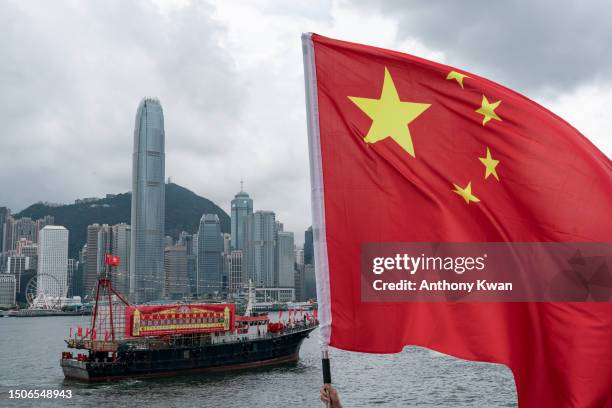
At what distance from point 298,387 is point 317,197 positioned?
46.7 meters

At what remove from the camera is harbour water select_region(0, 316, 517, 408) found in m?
45.2

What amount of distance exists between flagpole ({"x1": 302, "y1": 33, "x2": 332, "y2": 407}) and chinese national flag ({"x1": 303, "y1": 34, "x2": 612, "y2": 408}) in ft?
0.05

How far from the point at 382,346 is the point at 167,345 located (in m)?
53.3

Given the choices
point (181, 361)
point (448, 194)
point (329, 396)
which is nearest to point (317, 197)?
point (448, 194)

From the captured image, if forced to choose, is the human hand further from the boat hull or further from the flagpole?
the boat hull

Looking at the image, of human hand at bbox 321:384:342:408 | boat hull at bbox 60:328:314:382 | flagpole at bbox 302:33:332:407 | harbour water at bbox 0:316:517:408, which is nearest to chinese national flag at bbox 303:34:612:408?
flagpole at bbox 302:33:332:407

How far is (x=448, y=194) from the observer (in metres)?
7.88

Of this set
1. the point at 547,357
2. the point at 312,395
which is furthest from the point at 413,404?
the point at 547,357

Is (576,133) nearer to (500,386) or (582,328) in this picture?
(582,328)

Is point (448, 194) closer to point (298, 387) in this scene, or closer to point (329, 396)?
point (329, 396)

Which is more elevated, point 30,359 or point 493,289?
point 493,289

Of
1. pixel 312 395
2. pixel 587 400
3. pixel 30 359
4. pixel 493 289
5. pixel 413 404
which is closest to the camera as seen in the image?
pixel 587 400

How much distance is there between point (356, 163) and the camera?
7.88 meters

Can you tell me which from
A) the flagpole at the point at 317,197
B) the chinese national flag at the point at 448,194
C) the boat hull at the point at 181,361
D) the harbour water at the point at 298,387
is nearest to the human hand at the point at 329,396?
the flagpole at the point at 317,197
